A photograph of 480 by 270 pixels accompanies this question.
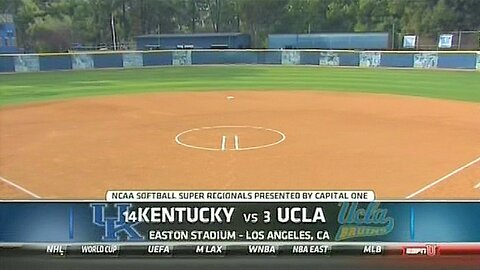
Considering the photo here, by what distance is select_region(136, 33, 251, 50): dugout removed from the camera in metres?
2.79

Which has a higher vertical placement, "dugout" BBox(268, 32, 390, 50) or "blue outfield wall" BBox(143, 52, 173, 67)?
"dugout" BBox(268, 32, 390, 50)

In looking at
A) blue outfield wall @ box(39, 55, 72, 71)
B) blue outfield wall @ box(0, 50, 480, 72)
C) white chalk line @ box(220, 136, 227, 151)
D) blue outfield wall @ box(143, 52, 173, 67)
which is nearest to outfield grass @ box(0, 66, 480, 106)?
blue outfield wall @ box(0, 50, 480, 72)

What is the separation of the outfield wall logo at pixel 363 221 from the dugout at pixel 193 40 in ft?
3.87

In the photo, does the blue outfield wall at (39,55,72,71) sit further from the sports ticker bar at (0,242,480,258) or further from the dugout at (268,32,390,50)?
the sports ticker bar at (0,242,480,258)

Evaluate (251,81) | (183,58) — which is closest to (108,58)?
(183,58)

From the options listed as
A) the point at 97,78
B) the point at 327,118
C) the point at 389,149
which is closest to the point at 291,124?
the point at 327,118

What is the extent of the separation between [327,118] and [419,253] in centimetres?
416

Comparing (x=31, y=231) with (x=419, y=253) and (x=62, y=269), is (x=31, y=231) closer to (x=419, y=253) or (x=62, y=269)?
(x=62, y=269)

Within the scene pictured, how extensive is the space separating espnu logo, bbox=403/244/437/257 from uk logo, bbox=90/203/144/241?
1125 millimetres

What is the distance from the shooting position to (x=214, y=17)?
2580 mm

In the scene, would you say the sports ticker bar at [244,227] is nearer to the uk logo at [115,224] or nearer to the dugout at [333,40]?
the uk logo at [115,224]

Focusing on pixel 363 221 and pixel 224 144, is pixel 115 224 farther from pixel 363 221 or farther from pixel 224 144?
pixel 224 144

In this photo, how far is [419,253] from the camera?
2156mm

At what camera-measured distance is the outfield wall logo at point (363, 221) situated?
6.94ft
